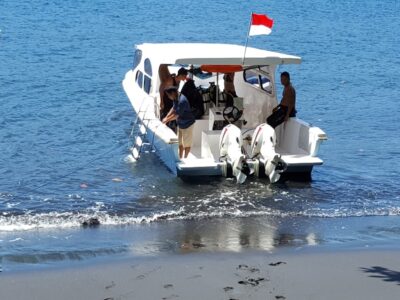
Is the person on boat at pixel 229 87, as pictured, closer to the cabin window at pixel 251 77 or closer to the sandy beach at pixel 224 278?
the cabin window at pixel 251 77

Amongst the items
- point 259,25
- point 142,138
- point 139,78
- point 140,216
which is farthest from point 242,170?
point 139,78

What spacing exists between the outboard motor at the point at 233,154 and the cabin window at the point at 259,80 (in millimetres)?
2161

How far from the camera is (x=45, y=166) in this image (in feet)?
50.3

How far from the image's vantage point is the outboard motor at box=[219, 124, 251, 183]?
43.3 ft

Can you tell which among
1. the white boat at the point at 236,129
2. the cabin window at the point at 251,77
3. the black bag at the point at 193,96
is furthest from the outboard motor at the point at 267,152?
the cabin window at the point at 251,77

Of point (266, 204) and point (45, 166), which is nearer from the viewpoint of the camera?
point (266, 204)

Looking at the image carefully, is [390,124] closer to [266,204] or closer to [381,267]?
[266,204]

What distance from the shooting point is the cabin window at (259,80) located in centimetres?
1564

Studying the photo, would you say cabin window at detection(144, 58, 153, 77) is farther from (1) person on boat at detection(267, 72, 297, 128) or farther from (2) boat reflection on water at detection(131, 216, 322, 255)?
(2) boat reflection on water at detection(131, 216, 322, 255)

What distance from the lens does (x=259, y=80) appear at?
1577cm

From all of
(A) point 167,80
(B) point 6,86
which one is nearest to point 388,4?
(B) point 6,86

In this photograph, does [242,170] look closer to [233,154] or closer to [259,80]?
[233,154]

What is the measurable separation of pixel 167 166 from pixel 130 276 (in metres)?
5.72

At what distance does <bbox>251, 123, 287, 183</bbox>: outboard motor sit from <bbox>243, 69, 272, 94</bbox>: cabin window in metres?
1.73
